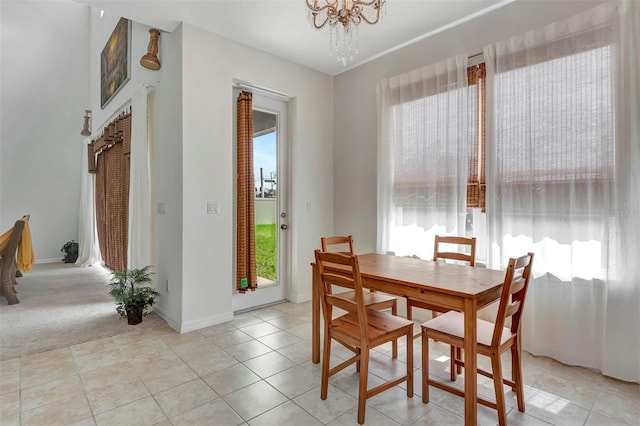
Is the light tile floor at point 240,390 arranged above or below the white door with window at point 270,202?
below

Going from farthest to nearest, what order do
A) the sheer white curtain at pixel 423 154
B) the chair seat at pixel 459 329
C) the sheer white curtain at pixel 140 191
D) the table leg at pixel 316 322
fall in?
the sheer white curtain at pixel 140 191 → the sheer white curtain at pixel 423 154 → the table leg at pixel 316 322 → the chair seat at pixel 459 329

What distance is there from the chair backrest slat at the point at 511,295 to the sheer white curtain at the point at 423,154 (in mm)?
1164

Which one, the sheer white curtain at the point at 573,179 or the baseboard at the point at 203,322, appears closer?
the sheer white curtain at the point at 573,179

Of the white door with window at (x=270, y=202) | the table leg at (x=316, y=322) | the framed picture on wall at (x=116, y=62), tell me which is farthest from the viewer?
the framed picture on wall at (x=116, y=62)

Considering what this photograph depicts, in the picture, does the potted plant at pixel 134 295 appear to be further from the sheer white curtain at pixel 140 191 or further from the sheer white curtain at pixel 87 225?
the sheer white curtain at pixel 87 225

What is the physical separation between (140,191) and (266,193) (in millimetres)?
1338

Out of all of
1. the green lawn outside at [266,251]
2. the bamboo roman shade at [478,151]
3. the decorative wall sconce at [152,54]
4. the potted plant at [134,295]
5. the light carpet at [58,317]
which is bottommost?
the light carpet at [58,317]

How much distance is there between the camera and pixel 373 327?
75.3 inches

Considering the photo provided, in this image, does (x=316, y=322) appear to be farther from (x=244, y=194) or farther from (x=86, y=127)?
(x=86, y=127)

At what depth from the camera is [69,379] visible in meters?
2.17

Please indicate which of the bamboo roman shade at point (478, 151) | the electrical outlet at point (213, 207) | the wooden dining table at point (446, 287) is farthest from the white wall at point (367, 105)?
the electrical outlet at point (213, 207)

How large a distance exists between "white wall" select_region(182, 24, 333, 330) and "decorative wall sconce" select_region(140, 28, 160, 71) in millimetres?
498

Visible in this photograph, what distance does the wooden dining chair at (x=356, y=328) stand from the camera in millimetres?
1741

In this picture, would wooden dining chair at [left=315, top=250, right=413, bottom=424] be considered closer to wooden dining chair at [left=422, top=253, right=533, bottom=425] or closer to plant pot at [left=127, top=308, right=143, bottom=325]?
wooden dining chair at [left=422, top=253, right=533, bottom=425]
